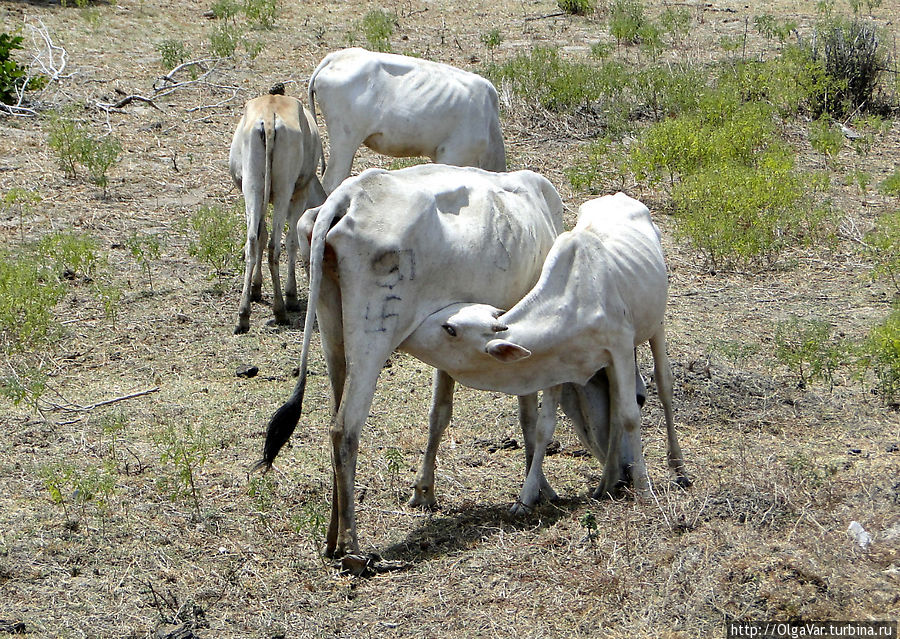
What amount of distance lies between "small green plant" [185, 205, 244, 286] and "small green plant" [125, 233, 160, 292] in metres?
0.28

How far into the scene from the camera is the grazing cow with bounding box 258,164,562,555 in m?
4.59

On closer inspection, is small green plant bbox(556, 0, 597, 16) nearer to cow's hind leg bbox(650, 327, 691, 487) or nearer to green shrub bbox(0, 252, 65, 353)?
green shrub bbox(0, 252, 65, 353)

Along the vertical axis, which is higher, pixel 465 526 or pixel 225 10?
pixel 225 10

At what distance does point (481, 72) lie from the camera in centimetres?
1324

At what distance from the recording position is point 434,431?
17.9ft

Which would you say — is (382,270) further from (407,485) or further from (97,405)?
(97,405)

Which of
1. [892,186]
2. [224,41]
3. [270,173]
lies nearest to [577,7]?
[224,41]

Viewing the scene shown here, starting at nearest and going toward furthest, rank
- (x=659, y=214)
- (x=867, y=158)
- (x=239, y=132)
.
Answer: (x=239, y=132)
(x=659, y=214)
(x=867, y=158)

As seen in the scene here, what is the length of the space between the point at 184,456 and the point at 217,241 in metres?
3.32

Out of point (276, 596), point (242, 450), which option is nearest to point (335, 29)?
point (242, 450)

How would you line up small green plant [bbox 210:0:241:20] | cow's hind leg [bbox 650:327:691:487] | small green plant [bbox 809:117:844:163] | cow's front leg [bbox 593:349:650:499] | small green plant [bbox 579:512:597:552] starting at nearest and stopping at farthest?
small green plant [bbox 579:512:597:552] < cow's front leg [bbox 593:349:650:499] < cow's hind leg [bbox 650:327:691:487] < small green plant [bbox 809:117:844:163] < small green plant [bbox 210:0:241:20]

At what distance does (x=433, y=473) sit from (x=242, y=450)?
122 cm

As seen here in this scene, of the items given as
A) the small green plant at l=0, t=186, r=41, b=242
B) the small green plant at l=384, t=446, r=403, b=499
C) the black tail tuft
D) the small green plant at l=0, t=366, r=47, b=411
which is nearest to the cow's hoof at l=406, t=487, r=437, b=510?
the small green plant at l=384, t=446, r=403, b=499

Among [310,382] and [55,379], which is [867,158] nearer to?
[310,382]
